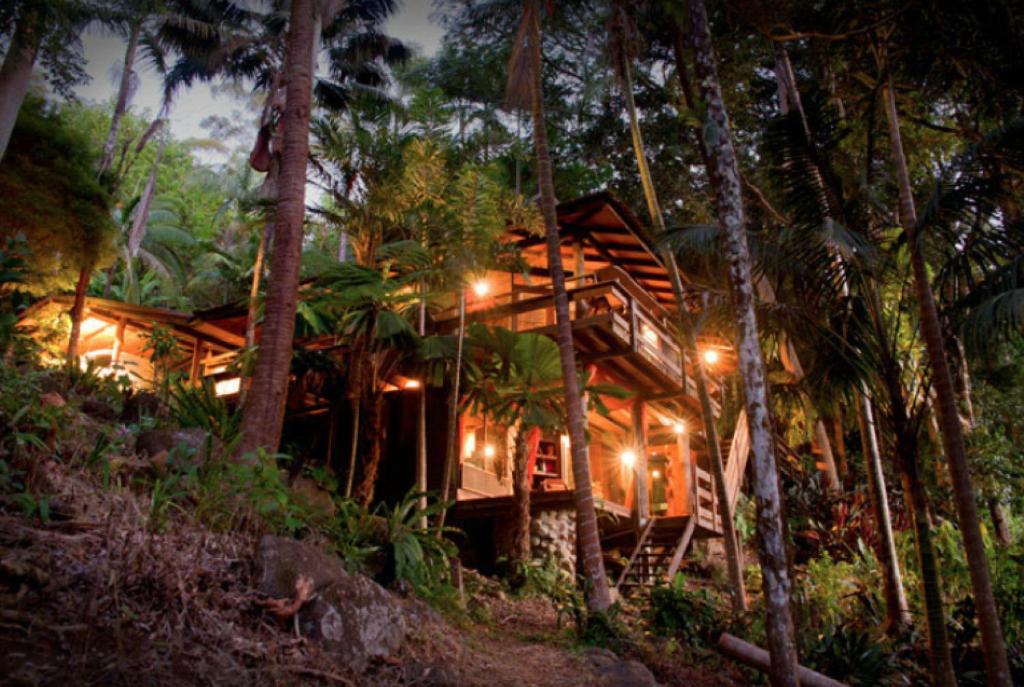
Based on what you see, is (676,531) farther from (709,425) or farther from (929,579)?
(929,579)

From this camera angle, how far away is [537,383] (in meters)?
12.2

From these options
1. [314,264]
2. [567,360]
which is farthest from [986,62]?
[314,264]

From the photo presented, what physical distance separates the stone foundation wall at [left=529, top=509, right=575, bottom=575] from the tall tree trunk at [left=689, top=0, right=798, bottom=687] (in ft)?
22.1

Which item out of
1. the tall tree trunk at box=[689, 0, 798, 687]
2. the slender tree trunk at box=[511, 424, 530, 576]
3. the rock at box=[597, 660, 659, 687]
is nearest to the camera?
the tall tree trunk at box=[689, 0, 798, 687]

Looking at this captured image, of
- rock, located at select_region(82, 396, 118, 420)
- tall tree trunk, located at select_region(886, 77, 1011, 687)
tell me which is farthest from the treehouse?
tall tree trunk, located at select_region(886, 77, 1011, 687)

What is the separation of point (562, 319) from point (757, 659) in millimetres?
5163

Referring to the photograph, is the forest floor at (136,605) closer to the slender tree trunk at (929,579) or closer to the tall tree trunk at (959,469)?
the slender tree trunk at (929,579)

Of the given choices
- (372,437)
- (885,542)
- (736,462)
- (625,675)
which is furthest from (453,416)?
(736,462)

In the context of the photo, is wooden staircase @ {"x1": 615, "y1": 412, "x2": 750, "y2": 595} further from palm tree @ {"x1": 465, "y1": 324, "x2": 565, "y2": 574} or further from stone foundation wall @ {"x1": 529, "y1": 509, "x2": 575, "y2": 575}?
palm tree @ {"x1": 465, "y1": 324, "x2": 565, "y2": 574}

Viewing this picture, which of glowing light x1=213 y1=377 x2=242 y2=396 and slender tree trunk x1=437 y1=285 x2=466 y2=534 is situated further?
glowing light x1=213 y1=377 x2=242 y2=396

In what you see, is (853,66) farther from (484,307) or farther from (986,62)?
(484,307)

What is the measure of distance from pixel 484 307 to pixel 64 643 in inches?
483

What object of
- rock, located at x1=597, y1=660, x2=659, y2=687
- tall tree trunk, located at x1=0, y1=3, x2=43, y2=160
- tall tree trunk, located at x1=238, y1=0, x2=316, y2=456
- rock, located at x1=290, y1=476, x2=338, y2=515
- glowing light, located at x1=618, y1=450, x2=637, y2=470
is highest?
tall tree trunk, located at x1=0, y1=3, x2=43, y2=160

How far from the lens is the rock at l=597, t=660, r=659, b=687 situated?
7.18 m
